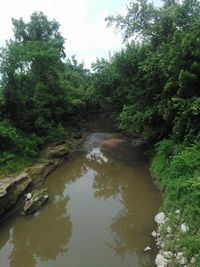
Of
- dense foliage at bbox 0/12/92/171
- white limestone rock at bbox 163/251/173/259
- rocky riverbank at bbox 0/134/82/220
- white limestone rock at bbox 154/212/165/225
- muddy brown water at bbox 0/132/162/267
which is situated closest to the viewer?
white limestone rock at bbox 163/251/173/259

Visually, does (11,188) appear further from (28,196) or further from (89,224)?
(89,224)

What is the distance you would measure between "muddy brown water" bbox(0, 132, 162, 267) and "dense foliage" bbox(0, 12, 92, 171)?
3.24 meters

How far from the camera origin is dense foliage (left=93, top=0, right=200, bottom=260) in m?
9.41

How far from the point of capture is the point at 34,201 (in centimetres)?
1134

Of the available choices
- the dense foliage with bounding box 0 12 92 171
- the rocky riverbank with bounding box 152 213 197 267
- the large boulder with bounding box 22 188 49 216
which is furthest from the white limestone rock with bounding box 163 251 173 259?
the dense foliage with bounding box 0 12 92 171

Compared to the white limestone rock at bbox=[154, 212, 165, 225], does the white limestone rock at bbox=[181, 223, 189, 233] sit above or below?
above

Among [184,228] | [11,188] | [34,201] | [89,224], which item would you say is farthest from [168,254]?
[11,188]

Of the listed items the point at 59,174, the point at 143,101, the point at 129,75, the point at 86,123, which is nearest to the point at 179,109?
the point at 143,101

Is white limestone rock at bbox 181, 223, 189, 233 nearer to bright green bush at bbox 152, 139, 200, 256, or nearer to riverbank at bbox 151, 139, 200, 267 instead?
riverbank at bbox 151, 139, 200, 267

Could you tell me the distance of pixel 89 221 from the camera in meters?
10.1

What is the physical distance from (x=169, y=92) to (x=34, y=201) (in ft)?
27.8

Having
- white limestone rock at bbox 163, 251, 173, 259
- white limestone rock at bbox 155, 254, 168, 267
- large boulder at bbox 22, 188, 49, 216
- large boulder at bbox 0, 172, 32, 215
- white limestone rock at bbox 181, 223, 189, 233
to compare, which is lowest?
white limestone rock at bbox 155, 254, 168, 267

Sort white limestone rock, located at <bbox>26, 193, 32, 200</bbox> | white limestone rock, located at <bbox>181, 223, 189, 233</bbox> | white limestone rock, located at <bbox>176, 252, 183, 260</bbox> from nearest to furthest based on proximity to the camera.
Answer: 1. white limestone rock, located at <bbox>176, 252, 183, 260</bbox>
2. white limestone rock, located at <bbox>181, 223, 189, 233</bbox>
3. white limestone rock, located at <bbox>26, 193, 32, 200</bbox>

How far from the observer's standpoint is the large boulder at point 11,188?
11016mm
